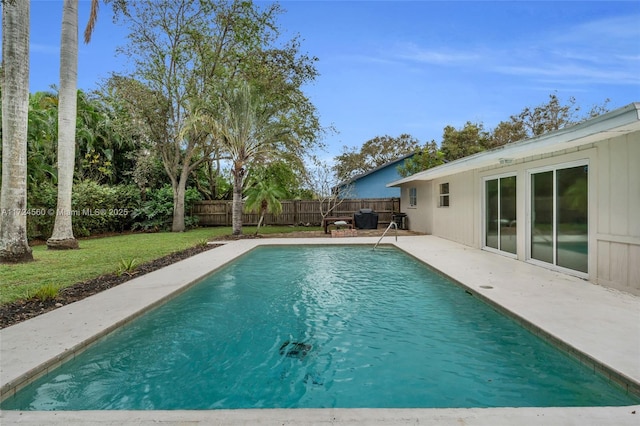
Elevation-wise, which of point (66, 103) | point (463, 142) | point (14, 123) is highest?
point (463, 142)

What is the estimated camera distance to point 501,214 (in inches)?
331

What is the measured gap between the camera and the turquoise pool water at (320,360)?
2.65 m

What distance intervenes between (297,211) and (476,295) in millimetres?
15198

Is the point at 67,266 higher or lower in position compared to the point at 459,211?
lower

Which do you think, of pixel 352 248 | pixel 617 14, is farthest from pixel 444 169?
pixel 617 14

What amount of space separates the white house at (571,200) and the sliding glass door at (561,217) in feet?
0.05

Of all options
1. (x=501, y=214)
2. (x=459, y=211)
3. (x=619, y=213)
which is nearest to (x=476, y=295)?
(x=619, y=213)

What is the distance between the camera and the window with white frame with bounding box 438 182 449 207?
40.3 feet

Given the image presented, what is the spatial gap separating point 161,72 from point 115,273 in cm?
1238

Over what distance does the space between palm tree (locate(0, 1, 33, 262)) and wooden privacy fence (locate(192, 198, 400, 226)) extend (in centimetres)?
1184

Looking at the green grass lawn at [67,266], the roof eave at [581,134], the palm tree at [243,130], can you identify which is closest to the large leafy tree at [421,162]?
the palm tree at [243,130]

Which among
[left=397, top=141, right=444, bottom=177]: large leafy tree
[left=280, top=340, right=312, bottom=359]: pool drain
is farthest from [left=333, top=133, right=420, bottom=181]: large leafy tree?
[left=280, top=340, right=312, bottom=359]: pool drain

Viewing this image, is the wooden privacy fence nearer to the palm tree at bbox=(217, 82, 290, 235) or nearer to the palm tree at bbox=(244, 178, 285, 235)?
the palm tree at bbox=(244, 178, 285, 235)

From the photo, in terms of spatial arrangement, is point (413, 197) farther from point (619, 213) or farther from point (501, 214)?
point (619, 213)
